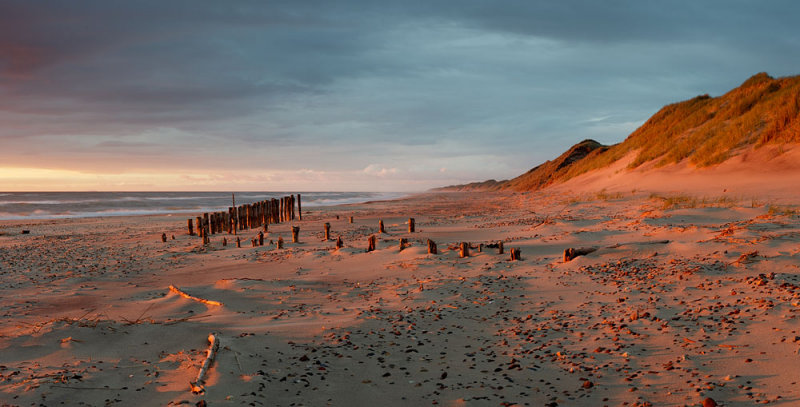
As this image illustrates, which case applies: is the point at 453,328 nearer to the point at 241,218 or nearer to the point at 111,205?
the point at 241,218

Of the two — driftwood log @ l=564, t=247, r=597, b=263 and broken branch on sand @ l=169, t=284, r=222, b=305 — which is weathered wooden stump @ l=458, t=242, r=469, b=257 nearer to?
driftwood log @ l=564, t=247, r=597, b=263

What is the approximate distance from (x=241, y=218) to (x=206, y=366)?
20.8 metres

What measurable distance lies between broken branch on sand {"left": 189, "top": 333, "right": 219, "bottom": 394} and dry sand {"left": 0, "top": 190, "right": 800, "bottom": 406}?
8cm

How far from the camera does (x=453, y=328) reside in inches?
246

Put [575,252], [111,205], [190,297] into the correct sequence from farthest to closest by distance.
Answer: [111,205] → [575,252] → [190,297]

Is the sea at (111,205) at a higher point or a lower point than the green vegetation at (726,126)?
lower

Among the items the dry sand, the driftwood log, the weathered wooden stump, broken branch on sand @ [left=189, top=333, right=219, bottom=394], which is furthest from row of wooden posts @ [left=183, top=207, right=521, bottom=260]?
broken branch on sand @ [left=189, top=333, right=219, bottom=394]

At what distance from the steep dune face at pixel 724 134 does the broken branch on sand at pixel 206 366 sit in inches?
791

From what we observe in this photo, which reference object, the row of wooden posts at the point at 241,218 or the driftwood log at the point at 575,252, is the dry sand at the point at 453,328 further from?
the row of wooden posts at the point at 241,218

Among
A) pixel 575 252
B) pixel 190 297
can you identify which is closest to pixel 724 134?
pixel 575 252

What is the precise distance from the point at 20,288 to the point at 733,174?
23886 mm

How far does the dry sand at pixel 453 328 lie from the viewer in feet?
14.2

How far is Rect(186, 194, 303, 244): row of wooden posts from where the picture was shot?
20.8 m

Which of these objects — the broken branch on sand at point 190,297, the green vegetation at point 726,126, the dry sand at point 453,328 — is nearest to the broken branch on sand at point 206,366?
the dry sand at point 453,328
